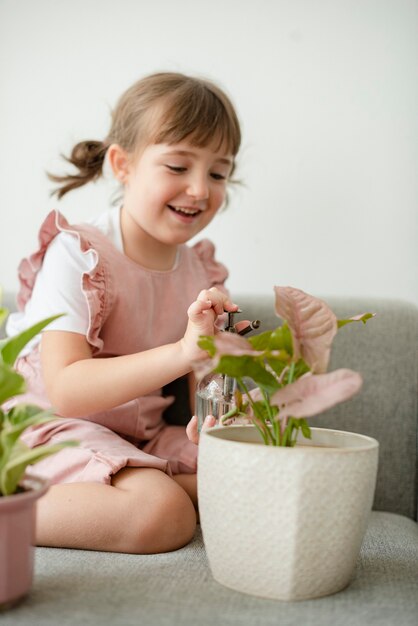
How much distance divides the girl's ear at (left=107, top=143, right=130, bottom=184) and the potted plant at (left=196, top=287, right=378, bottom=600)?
2.10 feet

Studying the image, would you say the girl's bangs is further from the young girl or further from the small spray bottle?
the small spray bottle

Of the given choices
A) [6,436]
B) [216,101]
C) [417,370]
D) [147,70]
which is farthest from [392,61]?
[6,436]

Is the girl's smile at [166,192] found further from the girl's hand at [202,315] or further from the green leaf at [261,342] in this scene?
the green leaf at [261,342]

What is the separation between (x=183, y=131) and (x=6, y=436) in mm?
682

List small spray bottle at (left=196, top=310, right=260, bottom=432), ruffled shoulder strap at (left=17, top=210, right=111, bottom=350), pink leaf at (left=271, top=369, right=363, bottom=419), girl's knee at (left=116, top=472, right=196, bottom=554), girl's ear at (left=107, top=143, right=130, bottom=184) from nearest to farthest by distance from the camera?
1. pink leaf at (left=271, top=369, right=363, bottom=419)
2. girl's knee at (left=116, top=472, right=196, bottom=554)
3. small spray bottle at (left=196, top=310, right=260, bottom=432)
4. ruffled shoulder strap at (left=17, top=210, right=111, bottom=350)
5. girl's ear at (left=107, top=143, right=130, bottom=184)

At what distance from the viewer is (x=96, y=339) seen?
110cm

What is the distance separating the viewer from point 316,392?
630 millimetres

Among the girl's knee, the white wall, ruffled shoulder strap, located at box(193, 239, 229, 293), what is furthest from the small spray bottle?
the white wall

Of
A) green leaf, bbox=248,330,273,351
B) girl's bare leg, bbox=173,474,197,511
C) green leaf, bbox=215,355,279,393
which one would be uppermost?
green leaf, bbox=248,330,273,351

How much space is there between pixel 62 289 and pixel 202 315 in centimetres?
32

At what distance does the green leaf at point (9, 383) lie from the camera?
2.03 feet

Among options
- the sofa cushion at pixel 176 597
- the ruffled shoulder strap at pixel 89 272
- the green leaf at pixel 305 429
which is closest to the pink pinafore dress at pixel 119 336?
the ruffled shoulder strap at pixel 89 272

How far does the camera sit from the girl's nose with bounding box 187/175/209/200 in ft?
3.81

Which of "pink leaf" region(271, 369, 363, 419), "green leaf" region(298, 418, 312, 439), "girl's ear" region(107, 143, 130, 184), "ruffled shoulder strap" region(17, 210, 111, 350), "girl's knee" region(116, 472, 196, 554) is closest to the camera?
"pink leaf" region(271, 369, 363, 419)
